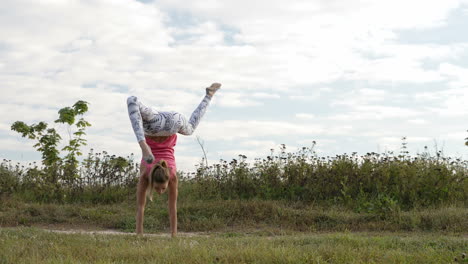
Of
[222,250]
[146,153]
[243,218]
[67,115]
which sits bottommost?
[222,250]

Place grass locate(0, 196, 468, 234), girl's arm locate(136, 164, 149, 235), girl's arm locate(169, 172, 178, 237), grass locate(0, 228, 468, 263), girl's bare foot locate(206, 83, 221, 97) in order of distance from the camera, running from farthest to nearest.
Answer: grass locate(0, 196, 468, 234)
girl's bare foot locate(206, 83, 221, 97)
girl's arm locate(169, 172, 178, 237)
girl's arm locate(136, 164, 149, 235)
grass locate(0, 228, 468, 263)

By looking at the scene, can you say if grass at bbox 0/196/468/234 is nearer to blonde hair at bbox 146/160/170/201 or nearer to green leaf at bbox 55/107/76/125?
green leaf at bbox 55/107/76/125

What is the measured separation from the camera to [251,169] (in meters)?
13.0

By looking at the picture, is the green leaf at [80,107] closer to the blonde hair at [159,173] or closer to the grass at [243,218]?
the grass at [243,218]

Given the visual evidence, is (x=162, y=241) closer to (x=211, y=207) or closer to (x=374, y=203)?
(x=211, y=207)

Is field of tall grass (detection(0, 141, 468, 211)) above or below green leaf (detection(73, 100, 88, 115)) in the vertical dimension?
below

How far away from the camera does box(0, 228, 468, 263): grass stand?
5.92 m

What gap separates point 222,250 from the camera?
629 centimetres

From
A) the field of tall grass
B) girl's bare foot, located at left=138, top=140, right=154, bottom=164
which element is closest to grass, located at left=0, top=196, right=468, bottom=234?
the field of tall grass

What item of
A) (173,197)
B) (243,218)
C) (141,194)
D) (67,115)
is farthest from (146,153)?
(67,115)

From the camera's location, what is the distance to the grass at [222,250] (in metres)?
5.92

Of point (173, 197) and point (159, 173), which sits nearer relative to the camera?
point (159, 173)

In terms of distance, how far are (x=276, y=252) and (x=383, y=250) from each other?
1591mm

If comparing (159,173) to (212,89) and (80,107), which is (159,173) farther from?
(80,107)
